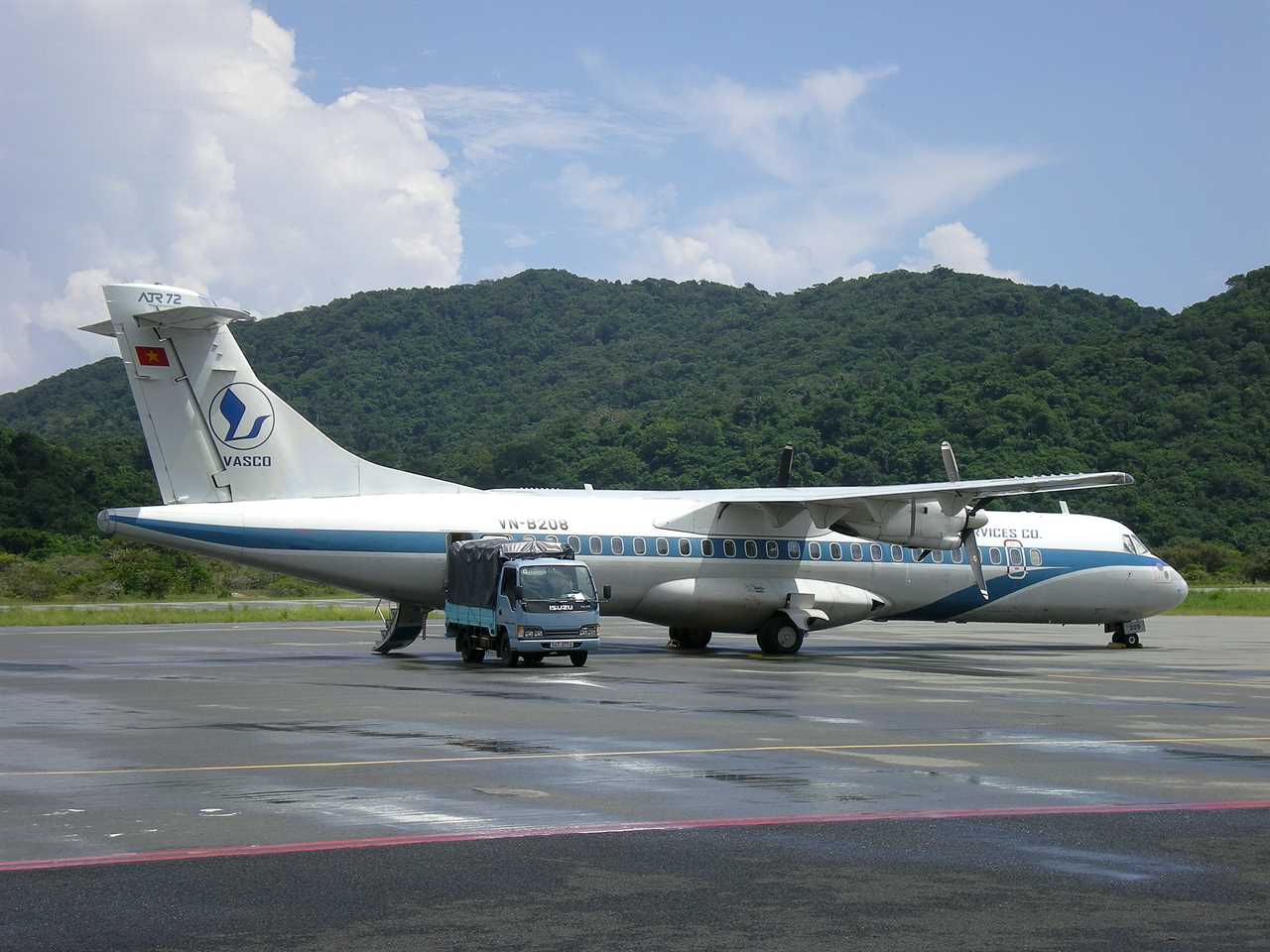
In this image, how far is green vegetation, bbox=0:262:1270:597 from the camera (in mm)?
77312

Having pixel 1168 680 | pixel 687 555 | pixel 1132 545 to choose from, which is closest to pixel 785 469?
pixel 687 555

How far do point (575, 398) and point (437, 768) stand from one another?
106896mm

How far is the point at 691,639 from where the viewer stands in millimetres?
34188

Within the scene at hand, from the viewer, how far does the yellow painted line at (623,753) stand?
527 inches

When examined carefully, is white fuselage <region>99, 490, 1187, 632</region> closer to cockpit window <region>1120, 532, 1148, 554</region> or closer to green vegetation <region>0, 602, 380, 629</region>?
cockpit window <region>1120, 532, 1148, 554</region>

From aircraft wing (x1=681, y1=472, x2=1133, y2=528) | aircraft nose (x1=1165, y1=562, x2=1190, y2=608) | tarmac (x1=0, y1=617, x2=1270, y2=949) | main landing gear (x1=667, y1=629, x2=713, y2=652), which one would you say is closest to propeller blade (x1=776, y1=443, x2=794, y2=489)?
aircraft wing (x1=681, y1=472, x2=1133, y2=528)

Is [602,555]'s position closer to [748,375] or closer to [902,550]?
[902,550]

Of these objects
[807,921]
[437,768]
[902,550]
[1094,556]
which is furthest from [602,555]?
[807,921]

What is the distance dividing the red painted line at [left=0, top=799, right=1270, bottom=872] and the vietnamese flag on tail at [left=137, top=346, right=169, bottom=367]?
19.8 metres

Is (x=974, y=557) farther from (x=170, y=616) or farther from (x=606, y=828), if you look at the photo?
(x=170, y=616)

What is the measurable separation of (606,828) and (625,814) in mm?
640

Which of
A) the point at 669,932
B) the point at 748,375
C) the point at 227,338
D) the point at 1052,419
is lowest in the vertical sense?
the point at 669,932

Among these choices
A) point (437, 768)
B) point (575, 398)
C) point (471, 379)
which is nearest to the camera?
point (437, 768)

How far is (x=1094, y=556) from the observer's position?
3666cm
